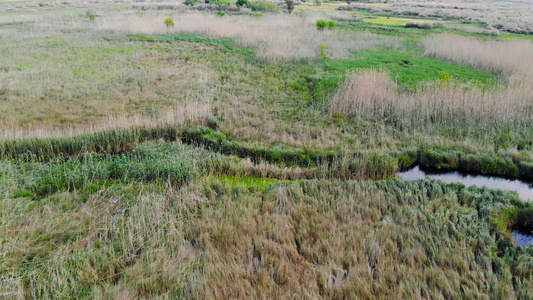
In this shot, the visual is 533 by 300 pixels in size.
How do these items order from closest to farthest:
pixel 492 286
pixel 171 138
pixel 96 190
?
1. pixel 492 286
2. pixel 96 190
3. pixel 171 138

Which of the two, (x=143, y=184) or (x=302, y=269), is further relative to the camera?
(x=143, y=184)

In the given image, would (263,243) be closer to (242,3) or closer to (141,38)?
(141,38)

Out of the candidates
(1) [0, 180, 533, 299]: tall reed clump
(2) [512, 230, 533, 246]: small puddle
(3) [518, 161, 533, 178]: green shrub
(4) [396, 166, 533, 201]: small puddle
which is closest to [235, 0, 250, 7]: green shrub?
(4) [396, 166, 533, 201]: small puddle

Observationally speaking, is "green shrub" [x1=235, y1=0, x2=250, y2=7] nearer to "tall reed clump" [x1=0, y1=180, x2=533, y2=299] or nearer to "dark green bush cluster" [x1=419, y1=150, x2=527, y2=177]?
"dark green bush cluster" [x1=419, y1=150, x2=527, y2=177]

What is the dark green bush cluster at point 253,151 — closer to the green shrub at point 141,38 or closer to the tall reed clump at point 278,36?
the tall reed clump at point 278,36

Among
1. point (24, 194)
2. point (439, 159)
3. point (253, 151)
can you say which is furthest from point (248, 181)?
point (439, 159)

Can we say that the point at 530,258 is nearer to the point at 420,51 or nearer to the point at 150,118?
the point at 150,118

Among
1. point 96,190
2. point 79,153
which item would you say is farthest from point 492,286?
point 79,153

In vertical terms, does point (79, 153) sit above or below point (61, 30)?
below
